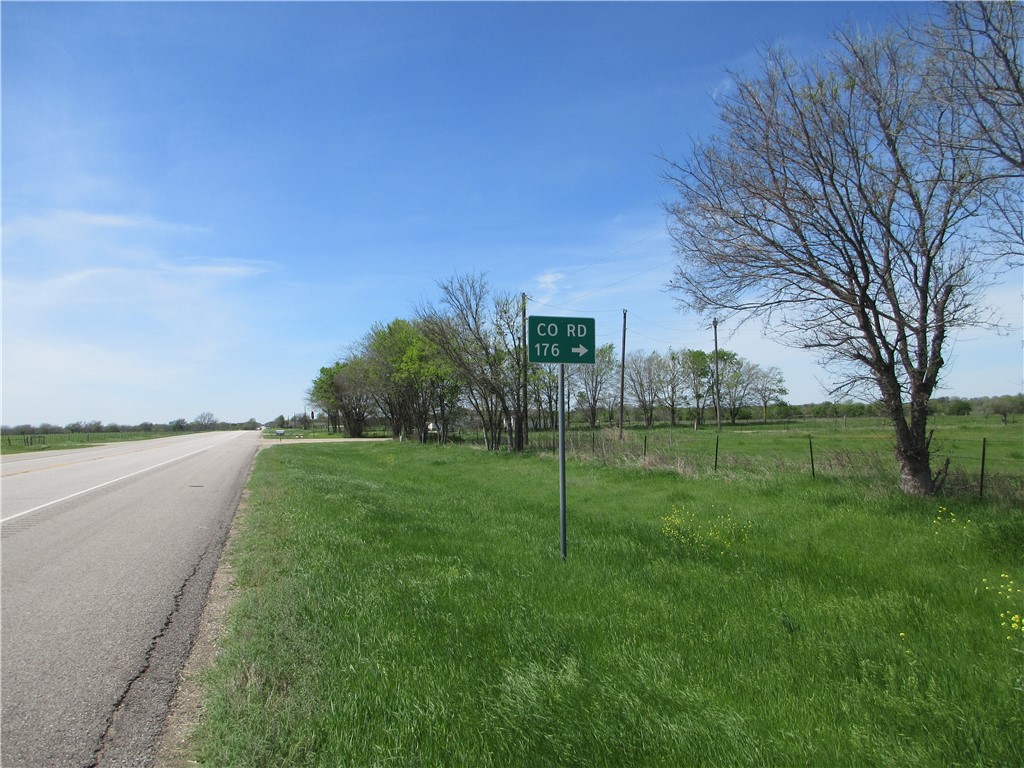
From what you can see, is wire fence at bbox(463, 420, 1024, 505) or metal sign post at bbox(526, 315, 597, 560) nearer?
metal sign post at bbox(526, 315, 597, 560)

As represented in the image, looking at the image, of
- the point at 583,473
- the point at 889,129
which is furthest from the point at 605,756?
the point at 583,473

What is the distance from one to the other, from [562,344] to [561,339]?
71mm

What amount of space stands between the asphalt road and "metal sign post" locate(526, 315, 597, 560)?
4585 mm

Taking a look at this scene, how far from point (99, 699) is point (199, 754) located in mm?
1399

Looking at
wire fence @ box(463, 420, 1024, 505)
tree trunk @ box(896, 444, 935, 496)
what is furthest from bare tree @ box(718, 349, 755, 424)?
tree trunk @ box(896, 444, 935, 496)

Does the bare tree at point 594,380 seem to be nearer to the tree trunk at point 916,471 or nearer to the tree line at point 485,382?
the tree line at point 485,382

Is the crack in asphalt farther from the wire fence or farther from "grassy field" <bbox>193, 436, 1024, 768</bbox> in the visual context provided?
the wire fence

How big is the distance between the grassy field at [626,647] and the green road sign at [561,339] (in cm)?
270

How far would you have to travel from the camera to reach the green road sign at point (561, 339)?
7.97 m

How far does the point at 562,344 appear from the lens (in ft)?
26.6

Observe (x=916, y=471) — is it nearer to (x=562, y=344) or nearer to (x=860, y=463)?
(x=860, y=463)

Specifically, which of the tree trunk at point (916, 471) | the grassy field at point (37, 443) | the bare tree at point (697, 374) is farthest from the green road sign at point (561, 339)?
the bare tree at point (697, 374)

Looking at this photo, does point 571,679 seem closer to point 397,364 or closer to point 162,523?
point 162,523

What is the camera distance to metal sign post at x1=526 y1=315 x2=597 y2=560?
7918 millimetres
